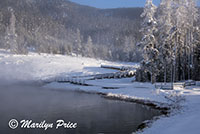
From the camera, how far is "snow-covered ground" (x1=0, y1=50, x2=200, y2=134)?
562 inches

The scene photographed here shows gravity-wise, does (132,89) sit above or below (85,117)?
above

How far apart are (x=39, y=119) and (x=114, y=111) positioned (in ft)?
25.8

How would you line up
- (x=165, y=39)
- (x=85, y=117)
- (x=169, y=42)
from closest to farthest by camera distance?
(x=85, y=117) → (x=165, y=39) → (x=169, y=42)

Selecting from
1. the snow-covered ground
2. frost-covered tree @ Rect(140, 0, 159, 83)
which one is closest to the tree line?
frost-covered tree @ Rect(140, 0, 159, 83)

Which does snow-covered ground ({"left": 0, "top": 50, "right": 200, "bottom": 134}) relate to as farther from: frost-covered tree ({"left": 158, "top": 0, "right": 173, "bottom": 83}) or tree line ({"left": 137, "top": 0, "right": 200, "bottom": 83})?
frost-covered tree ({"left": 158, "top": 0, "right": 173, "bottom": 83})

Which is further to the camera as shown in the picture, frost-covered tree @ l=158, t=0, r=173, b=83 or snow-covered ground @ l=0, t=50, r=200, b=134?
frost-covered tree @ l=158, t=0, r=173, b=83

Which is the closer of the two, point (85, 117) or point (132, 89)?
point (85, 117)

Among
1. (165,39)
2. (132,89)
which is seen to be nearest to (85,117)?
(132,89)

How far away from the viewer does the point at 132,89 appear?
3125cm

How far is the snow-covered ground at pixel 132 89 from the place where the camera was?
46.9 feet

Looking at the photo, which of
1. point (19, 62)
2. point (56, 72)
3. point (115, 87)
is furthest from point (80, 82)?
point (19, 62)

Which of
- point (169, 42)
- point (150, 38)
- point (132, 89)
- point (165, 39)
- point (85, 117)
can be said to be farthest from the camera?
point (169, 42)

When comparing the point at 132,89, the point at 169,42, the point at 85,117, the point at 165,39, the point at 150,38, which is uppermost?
the point at 165,39

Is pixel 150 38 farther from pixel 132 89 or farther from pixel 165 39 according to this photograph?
pixel 132 89
